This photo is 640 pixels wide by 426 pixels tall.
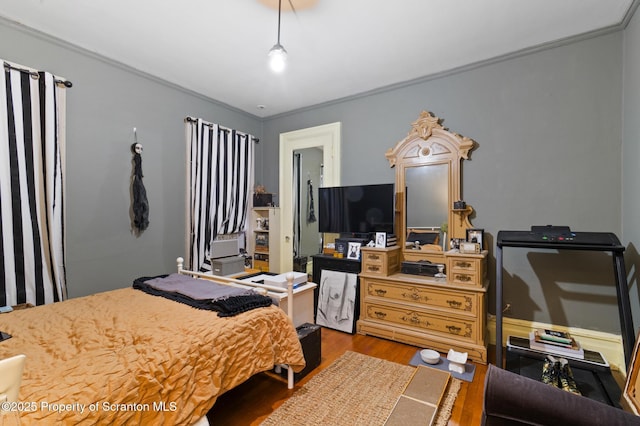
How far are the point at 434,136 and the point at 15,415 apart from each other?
3480mm

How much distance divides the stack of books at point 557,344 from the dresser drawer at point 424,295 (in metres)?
0.48

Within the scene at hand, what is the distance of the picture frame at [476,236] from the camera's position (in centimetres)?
288

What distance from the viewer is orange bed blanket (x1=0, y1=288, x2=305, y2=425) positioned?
115cm

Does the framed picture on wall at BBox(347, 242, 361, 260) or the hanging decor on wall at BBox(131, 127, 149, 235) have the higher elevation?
the hanging decor on wall at BBox(131, 127, 149, 235)

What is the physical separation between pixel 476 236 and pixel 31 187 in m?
3.95

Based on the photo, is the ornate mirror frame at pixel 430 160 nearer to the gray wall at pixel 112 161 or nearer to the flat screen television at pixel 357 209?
the flat screen television at pixel 357 209

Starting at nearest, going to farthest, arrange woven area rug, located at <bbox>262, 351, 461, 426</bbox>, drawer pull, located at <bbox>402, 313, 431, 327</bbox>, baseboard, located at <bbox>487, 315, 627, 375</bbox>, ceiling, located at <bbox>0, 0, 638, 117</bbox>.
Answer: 1. woven area rug, located at <bbox>262, 351, 461, 426</bbox>
2. ceiling, located at <bbox>0, 0, 638, 117</bbox>
3. baseboard, located at <bbox>487, 315, 627, 375</bbox>
4. drawer pull, located at <bbox>402, 313, 431, 327</bbox>

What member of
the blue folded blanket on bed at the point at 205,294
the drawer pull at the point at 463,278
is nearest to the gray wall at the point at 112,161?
the blue folded blanket on bed at the point at 205,294

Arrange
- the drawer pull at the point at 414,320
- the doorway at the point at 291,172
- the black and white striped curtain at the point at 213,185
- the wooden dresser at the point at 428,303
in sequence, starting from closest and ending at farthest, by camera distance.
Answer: the wooden dresser at the point at 428,303
the drawer pull at the point at 414,320
the black and white striped curtain at the point at 213,185
the doorway at the point at 291,172

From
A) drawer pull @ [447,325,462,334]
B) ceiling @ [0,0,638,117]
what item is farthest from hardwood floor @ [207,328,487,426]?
ceiling @ [0,0,638,117]

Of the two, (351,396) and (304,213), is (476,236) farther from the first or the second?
(304,213)

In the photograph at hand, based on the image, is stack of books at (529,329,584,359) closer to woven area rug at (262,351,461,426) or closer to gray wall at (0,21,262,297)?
woven area rug at (262,351,461,426)

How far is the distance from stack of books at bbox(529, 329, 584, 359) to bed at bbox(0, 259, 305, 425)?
1.94 metres

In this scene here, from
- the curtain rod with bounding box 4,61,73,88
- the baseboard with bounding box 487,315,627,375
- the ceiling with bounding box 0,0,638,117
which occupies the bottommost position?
the baseboard with bounding box 487,315,627,375
